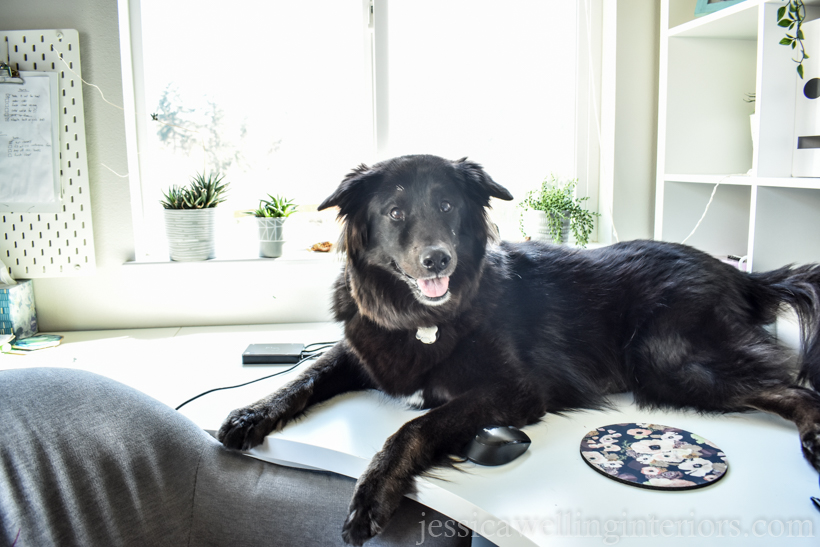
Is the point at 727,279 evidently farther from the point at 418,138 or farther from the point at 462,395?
the point at 418,138

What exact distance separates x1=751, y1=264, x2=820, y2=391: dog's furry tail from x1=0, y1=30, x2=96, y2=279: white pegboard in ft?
7.65

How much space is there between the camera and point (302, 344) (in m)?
1.89

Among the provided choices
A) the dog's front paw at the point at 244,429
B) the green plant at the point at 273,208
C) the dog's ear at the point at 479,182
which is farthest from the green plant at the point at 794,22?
the green plant at the point at 273,208

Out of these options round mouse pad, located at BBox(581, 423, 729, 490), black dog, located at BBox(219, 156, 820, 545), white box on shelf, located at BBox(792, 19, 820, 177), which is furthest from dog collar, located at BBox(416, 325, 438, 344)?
white box on shelf, located at BBox(792, 19, 820, 177)

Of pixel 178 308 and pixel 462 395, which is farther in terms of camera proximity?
pixel 178 308

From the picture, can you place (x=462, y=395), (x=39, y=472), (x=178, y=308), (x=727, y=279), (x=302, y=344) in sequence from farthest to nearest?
1. (x=178, y=308)
2. (x=302, y=344)
3. (x=727, y=279)
4. (x=462, y=395)
5. (x=39, y=472)

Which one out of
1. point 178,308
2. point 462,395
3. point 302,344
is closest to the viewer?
point 462,395

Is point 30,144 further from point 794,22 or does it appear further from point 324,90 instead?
point 794,22

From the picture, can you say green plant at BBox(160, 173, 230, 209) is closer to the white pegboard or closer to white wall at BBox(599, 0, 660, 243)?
the white pegboard

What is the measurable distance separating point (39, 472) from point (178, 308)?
132cm

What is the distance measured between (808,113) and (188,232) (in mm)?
2143

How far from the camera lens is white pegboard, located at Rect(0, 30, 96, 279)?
79.8 inches

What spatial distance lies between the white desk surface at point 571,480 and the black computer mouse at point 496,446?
18mm

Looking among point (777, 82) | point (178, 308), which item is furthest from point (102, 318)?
point (777, 82)
